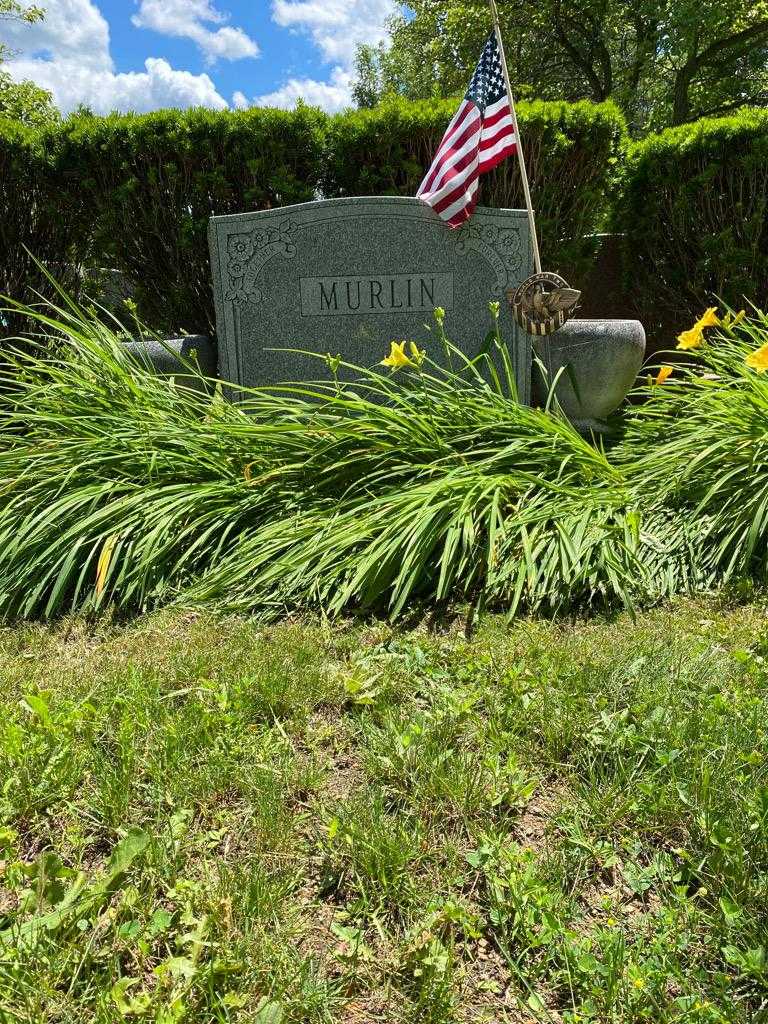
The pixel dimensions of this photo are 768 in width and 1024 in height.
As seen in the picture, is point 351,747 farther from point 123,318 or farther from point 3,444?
point 123,318

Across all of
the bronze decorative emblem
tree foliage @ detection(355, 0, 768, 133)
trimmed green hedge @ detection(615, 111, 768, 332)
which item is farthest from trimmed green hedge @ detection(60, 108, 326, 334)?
tree foliage @ detection(355, 0, 768, 133)

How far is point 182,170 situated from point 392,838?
5.42 m

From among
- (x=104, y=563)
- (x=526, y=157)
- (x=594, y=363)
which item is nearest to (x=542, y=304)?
(x=594, y=363)

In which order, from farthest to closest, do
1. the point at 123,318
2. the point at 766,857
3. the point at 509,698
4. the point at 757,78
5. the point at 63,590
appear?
the point at 757,78
the point at 123,318
the point at 63,590
the point at 509,698
the point at 766,857

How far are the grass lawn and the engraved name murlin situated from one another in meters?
3.17

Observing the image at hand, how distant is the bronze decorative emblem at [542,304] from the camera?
4.96 m

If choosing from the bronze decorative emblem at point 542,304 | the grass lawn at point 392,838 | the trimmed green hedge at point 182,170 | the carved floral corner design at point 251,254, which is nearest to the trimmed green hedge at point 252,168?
the trimmed green hedge at point 182,170

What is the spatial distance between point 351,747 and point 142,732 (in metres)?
0.56

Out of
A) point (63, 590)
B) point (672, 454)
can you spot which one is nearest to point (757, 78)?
point (672, 454)

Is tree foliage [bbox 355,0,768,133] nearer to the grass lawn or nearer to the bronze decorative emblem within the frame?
the bronze decorative emblem

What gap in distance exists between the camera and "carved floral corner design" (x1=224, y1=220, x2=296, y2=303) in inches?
208

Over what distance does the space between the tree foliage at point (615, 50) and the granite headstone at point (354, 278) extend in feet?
48.4

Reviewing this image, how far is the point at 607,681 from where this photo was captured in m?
2.43

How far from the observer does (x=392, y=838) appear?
6.01 ft
